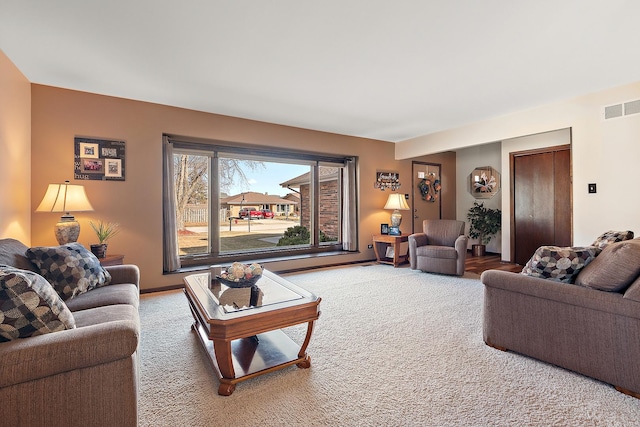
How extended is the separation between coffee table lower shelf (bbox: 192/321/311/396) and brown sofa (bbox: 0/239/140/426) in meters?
0.59

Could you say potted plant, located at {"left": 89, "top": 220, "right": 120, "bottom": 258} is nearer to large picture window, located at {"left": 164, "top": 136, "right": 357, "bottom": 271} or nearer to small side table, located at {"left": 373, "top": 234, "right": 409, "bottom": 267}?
large picture window, located at {"left": 164, "top": 136, "right": 357, "bottom": 271}

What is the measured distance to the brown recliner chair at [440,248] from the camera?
4.61 m

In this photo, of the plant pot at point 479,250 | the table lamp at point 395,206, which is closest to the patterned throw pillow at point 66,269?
the table lamp at point 395,206

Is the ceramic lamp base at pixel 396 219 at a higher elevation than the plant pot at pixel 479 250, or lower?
higher

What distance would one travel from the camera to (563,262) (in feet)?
6.76

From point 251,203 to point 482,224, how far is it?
496cm

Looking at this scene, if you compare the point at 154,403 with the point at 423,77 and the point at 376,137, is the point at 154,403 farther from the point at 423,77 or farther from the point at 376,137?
the point at 376,137

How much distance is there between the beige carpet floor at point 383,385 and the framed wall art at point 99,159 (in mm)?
1895

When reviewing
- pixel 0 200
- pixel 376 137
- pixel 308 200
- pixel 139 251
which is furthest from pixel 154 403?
pixel 376 137

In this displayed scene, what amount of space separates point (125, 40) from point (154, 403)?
2667 mm

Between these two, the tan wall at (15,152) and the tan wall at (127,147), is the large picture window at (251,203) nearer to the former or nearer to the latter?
the tan wall at (127,147)

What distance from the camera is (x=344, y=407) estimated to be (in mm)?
1661

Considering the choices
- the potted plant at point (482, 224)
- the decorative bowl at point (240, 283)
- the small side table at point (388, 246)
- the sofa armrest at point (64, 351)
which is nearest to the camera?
the sofa armrest at point (64, 351)

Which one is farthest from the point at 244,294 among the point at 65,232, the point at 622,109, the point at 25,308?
the point at 622,109
